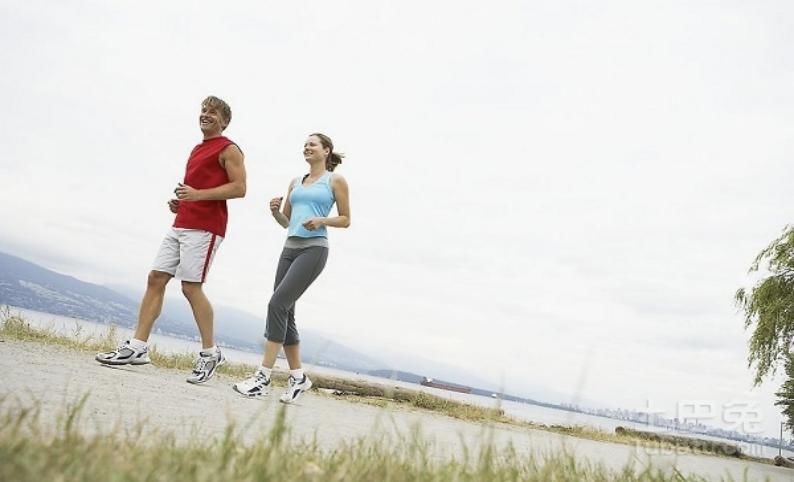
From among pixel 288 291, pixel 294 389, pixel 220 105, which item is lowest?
pixel 294 389

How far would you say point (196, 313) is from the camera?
5797mm

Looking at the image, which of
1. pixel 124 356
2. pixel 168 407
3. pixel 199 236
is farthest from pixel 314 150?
pixel 168 407

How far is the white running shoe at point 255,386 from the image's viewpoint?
18.5ft

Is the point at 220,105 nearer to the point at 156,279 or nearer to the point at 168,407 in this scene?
the point at 156,279

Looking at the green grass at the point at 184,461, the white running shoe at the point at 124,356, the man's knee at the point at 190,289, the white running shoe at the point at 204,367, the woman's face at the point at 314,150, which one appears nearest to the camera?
the green grass at the point at 184,461

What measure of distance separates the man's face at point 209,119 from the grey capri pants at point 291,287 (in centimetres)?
137

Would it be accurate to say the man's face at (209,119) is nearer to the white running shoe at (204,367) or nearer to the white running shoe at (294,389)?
the white running shoe at (204,367)

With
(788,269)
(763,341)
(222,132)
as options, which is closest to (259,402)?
(222,132)

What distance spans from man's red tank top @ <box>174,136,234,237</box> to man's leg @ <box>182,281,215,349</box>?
0.51 m

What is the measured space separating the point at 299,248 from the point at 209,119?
1.43 m

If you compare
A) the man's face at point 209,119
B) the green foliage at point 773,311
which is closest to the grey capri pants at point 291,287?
the man's face at point 209,119

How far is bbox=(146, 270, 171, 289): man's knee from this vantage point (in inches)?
228

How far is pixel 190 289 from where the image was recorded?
18.8ft

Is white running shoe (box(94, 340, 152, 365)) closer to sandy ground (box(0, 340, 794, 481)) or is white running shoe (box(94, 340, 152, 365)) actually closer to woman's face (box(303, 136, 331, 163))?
sandy ground (box(0, 340, 794, 481))
